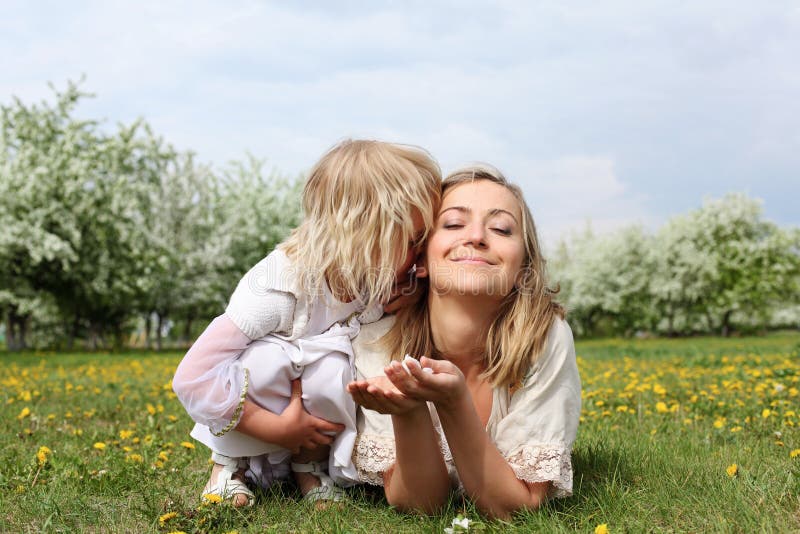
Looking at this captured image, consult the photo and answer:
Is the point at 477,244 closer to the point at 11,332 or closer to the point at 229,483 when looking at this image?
the point at 229,483

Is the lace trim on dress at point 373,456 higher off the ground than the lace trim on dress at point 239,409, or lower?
lower

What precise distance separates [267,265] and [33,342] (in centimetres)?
3610

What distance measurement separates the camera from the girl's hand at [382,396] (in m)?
2.55

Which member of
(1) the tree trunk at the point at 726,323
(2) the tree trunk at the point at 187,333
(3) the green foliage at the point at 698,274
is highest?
(3) the green foliage at the point at 698,274

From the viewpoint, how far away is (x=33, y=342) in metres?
34.4

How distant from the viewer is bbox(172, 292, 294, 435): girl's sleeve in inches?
120

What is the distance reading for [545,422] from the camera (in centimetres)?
297

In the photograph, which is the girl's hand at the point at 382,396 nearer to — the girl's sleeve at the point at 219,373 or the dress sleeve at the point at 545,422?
the dress sleeve at the point at 545,422

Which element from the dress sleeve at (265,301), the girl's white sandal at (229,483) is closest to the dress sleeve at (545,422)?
the dress sleeve at (265,301)

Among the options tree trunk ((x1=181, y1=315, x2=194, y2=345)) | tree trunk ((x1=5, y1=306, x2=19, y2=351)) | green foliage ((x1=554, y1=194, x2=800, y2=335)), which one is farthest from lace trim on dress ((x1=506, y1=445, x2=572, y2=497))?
green foliage ((x1=554, y1=194, x2=800, y2=335))

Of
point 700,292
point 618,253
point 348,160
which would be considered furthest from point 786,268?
point 348,160

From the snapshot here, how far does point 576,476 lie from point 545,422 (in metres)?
0.66

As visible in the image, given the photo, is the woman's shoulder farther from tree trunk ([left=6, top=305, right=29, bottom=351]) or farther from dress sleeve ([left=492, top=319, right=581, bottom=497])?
tree trunk ([left=6, top=305, right=29, bottom=351])

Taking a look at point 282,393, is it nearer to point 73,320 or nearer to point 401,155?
point 401,155
